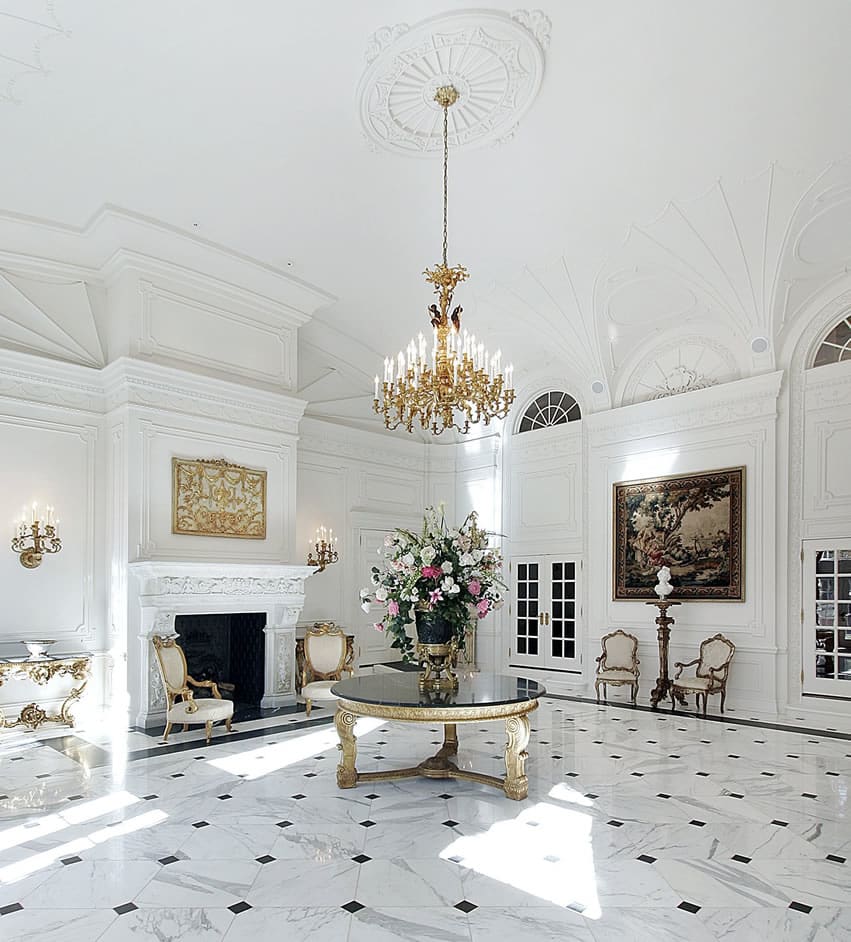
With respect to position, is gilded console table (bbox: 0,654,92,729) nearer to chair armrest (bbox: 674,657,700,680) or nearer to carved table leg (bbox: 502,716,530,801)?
carved table leg (bbox: 502,716,530,801)

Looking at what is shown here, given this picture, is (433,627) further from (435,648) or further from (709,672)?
(709,672)

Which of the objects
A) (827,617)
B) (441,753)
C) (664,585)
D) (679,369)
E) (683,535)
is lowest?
(441,753)

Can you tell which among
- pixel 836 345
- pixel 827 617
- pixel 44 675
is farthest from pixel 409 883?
pixel 836 345

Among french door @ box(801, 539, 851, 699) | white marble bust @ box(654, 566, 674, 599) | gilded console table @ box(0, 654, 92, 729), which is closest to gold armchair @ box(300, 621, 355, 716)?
gilded console table @ box(0, 654, 92, 729)

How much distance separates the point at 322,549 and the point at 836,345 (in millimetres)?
7042

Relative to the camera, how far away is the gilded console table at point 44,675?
23.3ft

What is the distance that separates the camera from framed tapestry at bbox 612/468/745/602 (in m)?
8.97

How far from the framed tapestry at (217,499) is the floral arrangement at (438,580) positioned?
3446 millimetres

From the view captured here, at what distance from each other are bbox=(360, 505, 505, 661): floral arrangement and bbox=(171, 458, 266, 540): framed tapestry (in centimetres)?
345

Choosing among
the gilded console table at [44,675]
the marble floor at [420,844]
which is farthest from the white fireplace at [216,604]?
the marble floor at [420,844]

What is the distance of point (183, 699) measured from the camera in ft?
23.8

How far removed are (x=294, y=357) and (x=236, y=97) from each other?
3.99 m

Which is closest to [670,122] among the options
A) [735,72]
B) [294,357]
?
[735,72]

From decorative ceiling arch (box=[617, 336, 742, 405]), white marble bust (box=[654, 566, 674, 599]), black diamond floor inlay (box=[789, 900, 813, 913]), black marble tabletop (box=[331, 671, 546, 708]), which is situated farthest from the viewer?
decorative ceiling arch (box=[617, 336, 742, 405])
